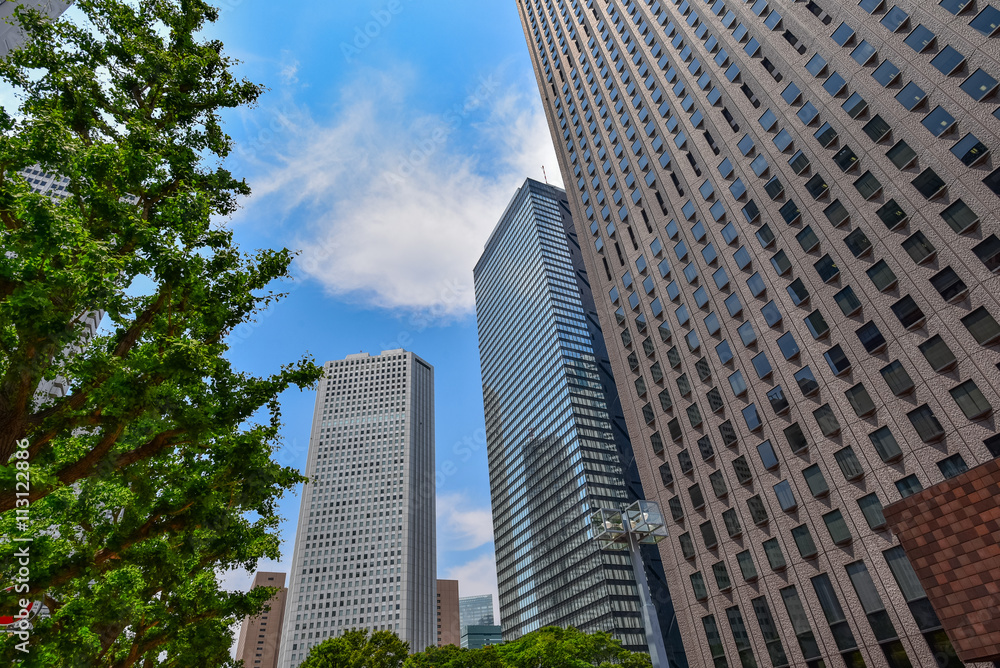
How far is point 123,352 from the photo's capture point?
9.39m

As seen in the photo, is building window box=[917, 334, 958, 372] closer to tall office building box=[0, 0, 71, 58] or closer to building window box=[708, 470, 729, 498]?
building window box=[708, 470, 729, 498]

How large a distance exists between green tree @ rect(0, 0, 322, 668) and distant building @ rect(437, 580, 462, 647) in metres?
181

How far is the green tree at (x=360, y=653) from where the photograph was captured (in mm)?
32938

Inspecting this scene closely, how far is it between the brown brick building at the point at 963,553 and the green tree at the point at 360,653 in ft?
96.3

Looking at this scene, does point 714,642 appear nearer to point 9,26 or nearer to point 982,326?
point 982,326

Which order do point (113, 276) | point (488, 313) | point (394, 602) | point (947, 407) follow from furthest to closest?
point (488, 313) → point (394, 602) → point (947, 407) → point (113, 276)

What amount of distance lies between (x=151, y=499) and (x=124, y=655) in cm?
630

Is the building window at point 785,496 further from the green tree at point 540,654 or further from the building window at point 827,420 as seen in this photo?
the green tree at point 540,654

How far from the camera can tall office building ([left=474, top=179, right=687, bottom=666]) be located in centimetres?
8688

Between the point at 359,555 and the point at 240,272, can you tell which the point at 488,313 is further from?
the point at 240,272

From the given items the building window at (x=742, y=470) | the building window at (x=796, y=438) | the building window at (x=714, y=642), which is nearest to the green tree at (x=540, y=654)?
the building window at (x=714, y=642)

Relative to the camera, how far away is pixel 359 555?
419 ft

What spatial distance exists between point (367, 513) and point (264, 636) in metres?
77.9

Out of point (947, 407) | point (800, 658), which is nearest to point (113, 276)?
point (947, 407)
